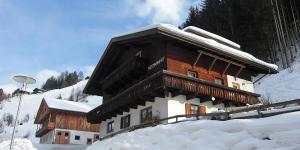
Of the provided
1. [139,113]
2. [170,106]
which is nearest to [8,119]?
[139,113]

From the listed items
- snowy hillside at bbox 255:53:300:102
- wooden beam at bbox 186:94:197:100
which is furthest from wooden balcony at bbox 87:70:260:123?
snowy hillside at bbox 255:53:300:102

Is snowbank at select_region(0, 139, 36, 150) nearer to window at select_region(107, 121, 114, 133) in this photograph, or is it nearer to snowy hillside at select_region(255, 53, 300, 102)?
window at select_region(107, 121, 114, 133)

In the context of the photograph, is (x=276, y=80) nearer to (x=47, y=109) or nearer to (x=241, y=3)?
(x=241, y=3)

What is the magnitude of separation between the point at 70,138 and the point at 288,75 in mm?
27401

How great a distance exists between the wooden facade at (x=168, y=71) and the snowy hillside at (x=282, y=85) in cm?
564

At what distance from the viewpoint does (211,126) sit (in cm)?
1268

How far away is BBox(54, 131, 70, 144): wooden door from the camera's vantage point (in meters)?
44.8

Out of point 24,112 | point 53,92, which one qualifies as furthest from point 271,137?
point 53,92

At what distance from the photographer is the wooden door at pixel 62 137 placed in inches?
1766

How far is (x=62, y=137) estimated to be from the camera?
149 feet

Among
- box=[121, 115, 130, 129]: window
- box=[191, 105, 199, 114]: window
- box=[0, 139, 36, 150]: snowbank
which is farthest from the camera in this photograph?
box=[0, 139, 36, 150]: snowbank

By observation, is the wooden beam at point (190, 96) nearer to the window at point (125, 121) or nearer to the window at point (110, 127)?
the window at point (125, 121)

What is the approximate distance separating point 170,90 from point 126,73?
5310mm

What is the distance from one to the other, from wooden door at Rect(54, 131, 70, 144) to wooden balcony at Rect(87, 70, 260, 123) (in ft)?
71.2
